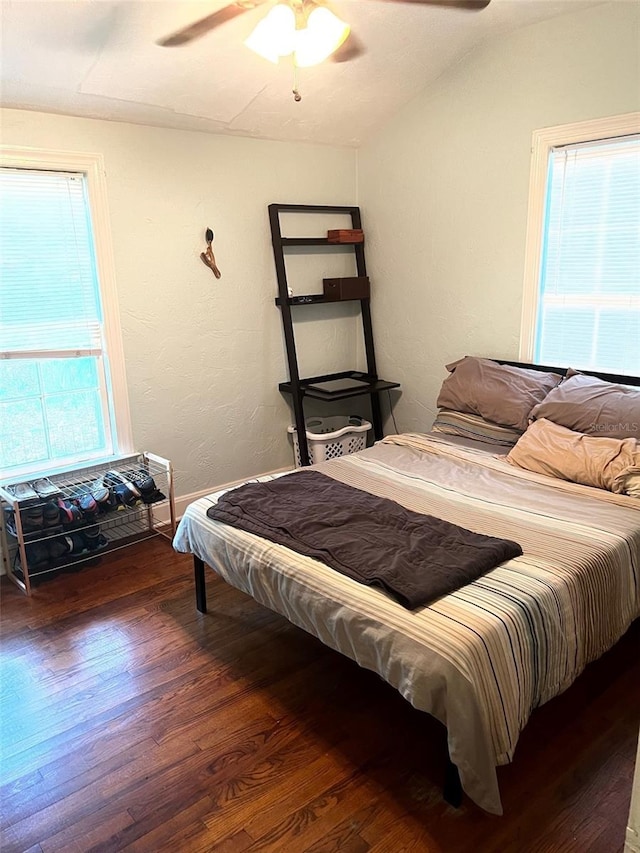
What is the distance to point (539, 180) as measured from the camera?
123 inches

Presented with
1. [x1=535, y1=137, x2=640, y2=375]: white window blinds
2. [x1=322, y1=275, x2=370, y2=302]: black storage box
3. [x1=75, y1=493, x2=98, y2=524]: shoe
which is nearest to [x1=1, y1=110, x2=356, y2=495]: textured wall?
[x1=322, y1=275, x2=370, y2=302]: black storage box

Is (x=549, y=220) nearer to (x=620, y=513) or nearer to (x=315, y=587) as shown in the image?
(x=620, y=513)

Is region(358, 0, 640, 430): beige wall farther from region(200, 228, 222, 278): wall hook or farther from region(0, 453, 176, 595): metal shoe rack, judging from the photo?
region(0, 453, 176, 595): metal shoe rack

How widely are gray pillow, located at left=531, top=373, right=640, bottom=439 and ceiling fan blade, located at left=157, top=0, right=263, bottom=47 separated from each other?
202cm

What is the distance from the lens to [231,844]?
5.24ft

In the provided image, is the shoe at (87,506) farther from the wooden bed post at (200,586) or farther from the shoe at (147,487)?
the wooden bed post at (200,586)

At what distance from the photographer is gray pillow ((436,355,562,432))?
2.98 metres

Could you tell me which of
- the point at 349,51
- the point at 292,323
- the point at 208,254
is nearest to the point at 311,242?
the point at 292,323

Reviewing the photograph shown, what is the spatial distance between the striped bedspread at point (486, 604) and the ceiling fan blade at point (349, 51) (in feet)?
6.47

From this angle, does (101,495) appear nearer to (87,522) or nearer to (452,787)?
(87,522)

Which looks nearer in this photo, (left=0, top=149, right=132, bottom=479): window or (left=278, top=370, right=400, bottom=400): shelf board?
(left=0, top=149, right=132, bottom=479): window

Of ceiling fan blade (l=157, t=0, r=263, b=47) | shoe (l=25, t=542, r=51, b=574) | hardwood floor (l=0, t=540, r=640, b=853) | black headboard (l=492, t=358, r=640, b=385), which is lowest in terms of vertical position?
hardwood floor (l=0, t=540, r=640, b=853)

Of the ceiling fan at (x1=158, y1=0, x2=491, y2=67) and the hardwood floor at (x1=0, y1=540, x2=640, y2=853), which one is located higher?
the ceiling fan at (x1=158, y1=0, x2=491, y2=67)

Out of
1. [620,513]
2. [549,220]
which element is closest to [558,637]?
[620,513]
